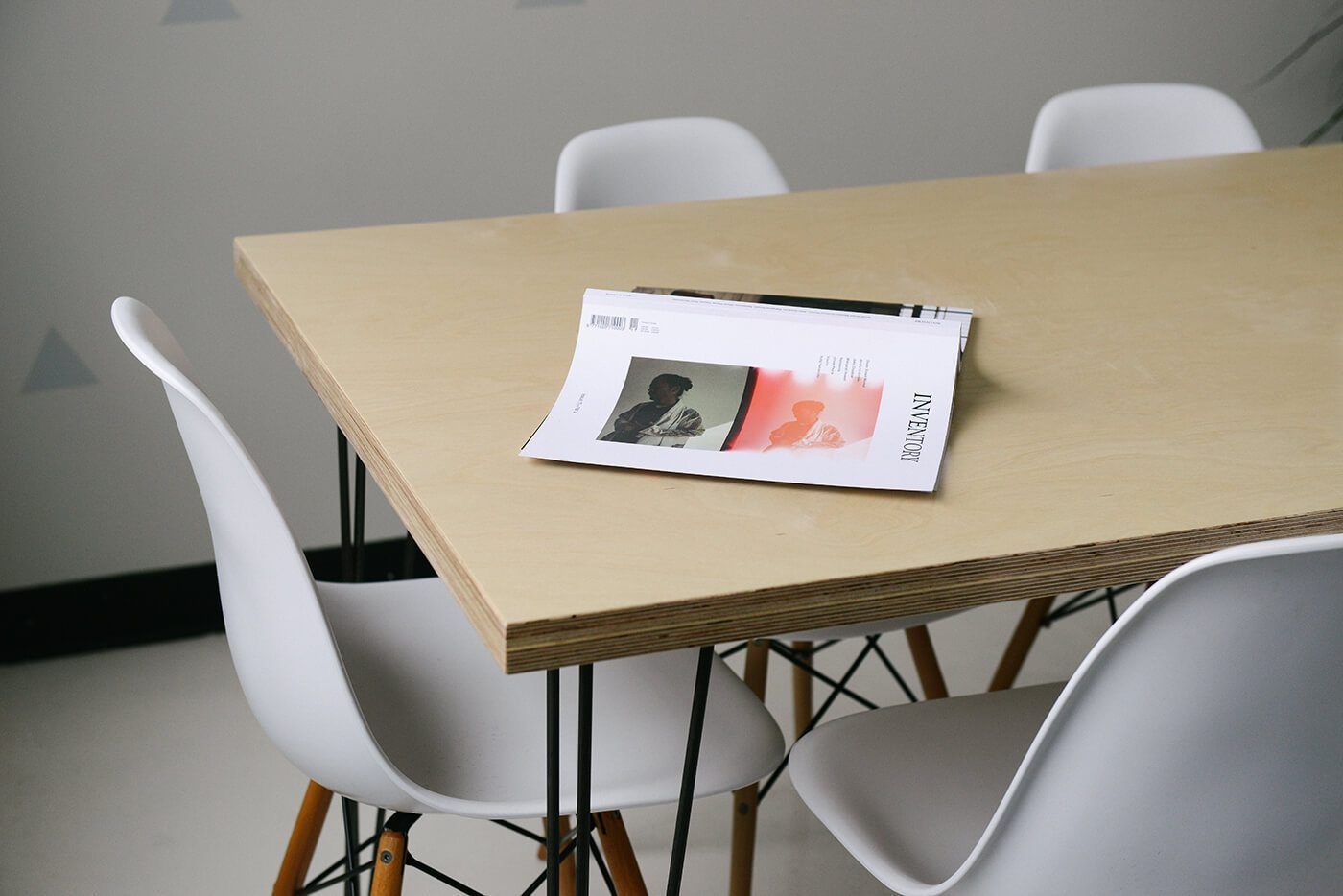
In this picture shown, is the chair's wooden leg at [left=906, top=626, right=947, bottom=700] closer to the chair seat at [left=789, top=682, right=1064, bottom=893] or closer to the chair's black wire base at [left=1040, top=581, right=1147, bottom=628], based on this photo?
the chair's black wire base at [left=1040, top=581, right=1147, bottom=628]

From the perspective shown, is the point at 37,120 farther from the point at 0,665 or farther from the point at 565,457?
the point at 565,457

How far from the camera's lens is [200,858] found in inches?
74.7

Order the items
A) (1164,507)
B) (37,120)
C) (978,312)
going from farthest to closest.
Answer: (37,120) < (978,312) < (1164,507)

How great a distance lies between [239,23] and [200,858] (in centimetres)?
127

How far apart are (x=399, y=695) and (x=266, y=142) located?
1.37 m

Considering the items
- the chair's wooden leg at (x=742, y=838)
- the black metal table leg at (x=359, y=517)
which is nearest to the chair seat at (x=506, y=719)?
the black metal table leg at (x=359, y=517)

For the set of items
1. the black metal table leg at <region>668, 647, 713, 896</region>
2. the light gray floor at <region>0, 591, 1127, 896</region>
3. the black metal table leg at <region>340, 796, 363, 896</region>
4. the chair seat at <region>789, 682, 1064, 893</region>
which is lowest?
the light gray floor at <region>0, 591, 1127, 896</region>

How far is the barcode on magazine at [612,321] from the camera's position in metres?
1.17

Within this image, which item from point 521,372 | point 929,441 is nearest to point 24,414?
point 521,372

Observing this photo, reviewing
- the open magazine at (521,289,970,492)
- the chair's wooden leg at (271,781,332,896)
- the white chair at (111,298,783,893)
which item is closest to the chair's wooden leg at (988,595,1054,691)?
the white chair at (111,298,783,893)

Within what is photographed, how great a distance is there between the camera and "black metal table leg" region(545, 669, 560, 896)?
36.9 inches

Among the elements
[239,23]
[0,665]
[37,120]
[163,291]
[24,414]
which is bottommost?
[0,665]

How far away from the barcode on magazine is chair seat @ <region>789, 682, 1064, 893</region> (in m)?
0.38

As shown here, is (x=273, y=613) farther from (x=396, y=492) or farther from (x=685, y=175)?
(x=685, y=175)
